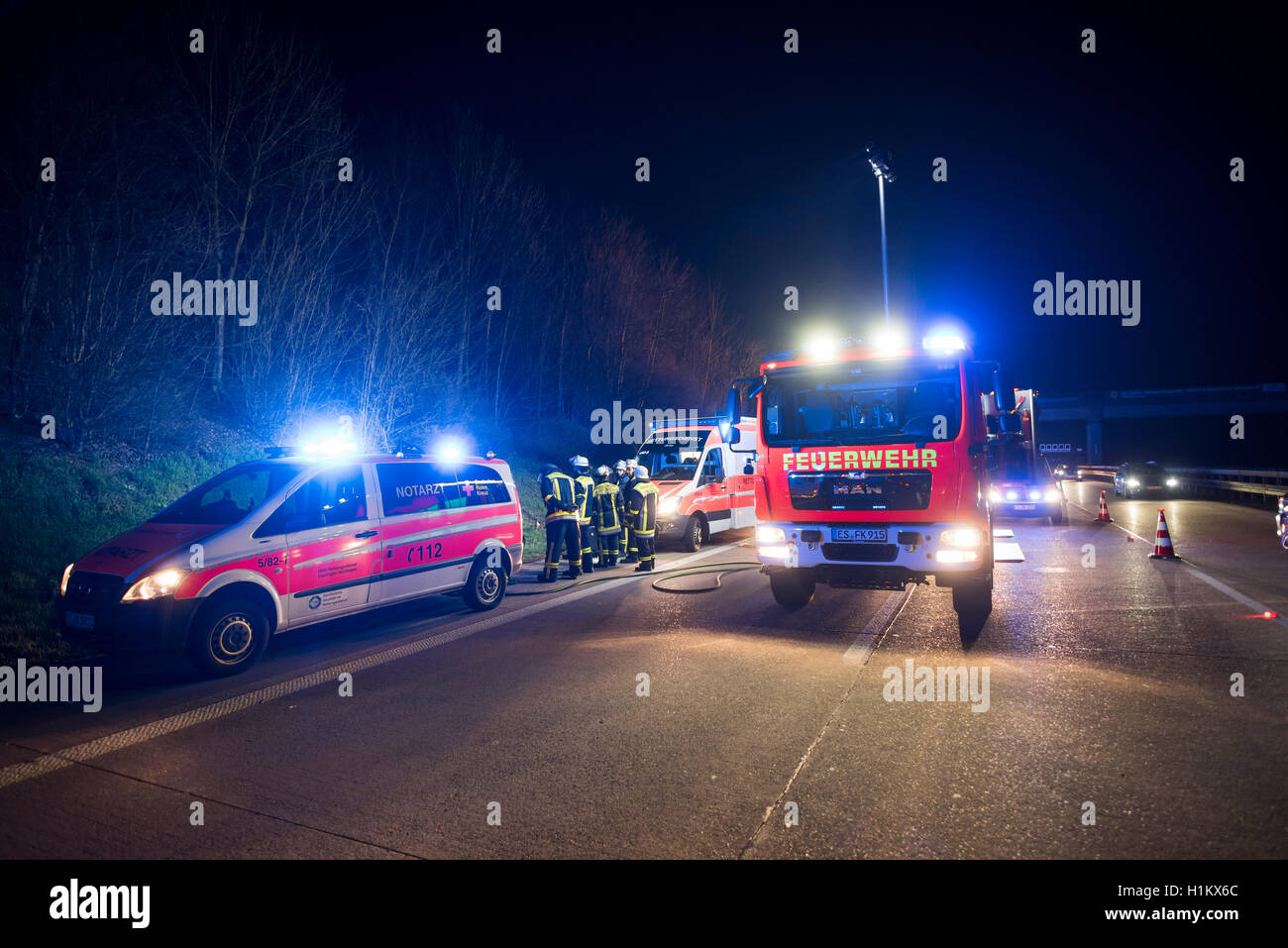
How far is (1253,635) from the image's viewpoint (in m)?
7.04

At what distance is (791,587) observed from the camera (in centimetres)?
890

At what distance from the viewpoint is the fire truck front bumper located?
761cm

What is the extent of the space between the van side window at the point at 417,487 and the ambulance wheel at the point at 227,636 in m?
1.69

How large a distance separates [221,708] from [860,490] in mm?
6025

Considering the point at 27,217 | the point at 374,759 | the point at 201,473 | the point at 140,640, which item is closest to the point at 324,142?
the point at 27,217

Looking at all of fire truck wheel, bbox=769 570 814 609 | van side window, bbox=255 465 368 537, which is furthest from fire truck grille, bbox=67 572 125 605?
fire truck wheel, bbox=769 570 814 609

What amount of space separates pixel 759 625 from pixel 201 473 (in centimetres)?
1033

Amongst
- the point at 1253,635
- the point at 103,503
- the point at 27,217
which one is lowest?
the point at 1253,635

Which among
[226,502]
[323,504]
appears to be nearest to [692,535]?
[323,504]

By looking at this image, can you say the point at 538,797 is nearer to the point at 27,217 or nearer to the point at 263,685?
the point at 263,685

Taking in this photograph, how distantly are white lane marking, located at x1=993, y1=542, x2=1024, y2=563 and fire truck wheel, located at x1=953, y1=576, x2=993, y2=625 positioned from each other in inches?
168

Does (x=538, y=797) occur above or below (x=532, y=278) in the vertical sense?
below

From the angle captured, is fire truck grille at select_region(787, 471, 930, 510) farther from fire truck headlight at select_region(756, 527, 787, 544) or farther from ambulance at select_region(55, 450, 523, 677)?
ambulance at select_region(55, 450, 523, 677)

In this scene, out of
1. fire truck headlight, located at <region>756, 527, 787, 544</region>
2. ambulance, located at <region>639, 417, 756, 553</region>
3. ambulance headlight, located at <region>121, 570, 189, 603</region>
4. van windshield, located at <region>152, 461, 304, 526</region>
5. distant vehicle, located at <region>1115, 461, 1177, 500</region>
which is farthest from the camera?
distant vehicle, located at <region>1115, 461, 1177, 500</region>
